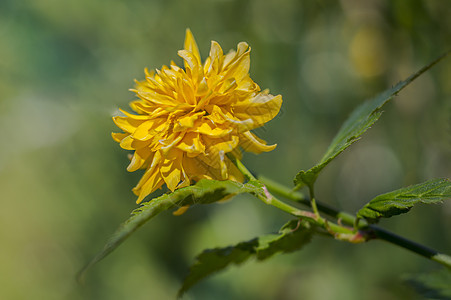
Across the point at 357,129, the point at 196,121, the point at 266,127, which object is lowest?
the point at 196,121

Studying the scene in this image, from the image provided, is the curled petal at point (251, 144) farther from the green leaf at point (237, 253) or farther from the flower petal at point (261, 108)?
the green leaf at point (237, 253)

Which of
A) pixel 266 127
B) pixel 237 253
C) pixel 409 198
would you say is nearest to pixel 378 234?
pixel 409 198

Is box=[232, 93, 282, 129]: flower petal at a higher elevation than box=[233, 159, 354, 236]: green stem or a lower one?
higher

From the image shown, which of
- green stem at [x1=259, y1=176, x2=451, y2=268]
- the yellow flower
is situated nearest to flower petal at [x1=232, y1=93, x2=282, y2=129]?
the yellow flower

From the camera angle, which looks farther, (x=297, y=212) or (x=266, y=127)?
(x=266, y=127)

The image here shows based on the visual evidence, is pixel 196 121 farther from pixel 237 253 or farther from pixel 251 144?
pixel 237 253

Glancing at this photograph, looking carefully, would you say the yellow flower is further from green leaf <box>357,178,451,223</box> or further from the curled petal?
green leaf <box>357,178,451,223</box>
